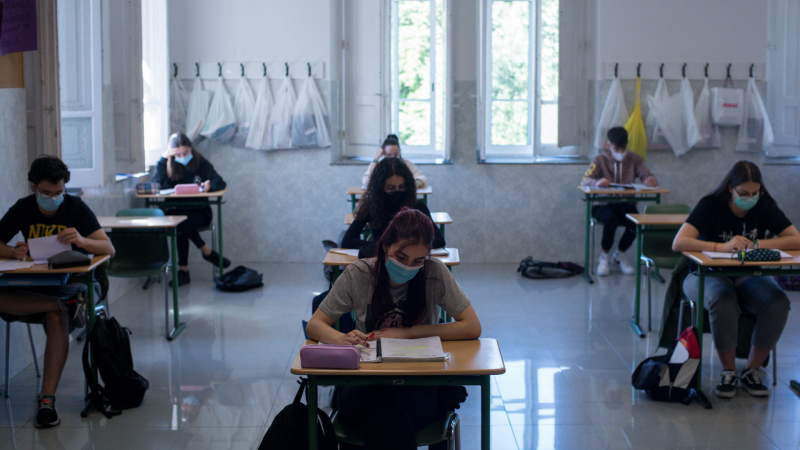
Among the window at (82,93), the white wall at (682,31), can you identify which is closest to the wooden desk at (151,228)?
the window at (82,93)

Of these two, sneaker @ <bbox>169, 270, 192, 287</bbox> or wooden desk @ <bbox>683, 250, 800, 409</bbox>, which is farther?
sneaker @ <bbox>169, 270, 192, 287</bbox>

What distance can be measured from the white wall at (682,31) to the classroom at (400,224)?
0.02 meters

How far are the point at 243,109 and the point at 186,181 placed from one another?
3.32 feet

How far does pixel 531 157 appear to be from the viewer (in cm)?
716

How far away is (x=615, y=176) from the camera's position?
634 cm

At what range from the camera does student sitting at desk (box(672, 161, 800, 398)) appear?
3482 mm

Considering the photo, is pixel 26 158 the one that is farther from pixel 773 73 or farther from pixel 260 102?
pixel 773 73

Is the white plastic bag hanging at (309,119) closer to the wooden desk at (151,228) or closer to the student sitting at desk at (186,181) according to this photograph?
the student sitting at desk at (186,181)

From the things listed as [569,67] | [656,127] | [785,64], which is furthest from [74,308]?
[785,64]

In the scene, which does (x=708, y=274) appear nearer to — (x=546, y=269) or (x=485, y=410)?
(x=485, y=410)

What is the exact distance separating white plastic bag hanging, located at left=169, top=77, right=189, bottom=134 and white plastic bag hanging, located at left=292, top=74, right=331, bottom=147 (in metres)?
1.07

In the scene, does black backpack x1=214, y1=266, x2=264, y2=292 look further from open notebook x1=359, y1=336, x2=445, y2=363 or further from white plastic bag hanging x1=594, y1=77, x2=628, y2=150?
open notebook x1=359, y1=336, x2=445, y2=363

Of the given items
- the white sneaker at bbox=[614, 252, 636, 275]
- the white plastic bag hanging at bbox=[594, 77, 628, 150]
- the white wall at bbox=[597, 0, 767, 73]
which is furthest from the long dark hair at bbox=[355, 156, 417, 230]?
the white wall at bbox=[597, 0, 767, 73]

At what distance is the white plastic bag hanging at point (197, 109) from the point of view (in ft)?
22.2
